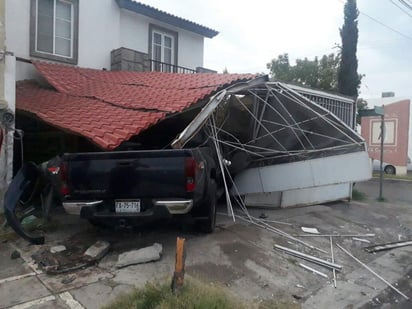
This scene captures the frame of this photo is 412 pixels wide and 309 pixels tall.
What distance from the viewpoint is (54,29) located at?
31.2ft

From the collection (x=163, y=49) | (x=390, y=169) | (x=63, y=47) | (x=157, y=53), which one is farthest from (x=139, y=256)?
(x=390, y=169)

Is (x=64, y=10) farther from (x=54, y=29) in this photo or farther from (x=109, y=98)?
(x=109, y=98)

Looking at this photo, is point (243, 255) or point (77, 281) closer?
point (77, 281)

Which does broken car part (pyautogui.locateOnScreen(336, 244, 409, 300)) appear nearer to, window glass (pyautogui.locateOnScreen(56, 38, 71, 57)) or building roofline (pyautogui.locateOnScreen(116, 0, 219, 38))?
window glass (pyautogui.locateOnScreen(56, 38, 71, 57))

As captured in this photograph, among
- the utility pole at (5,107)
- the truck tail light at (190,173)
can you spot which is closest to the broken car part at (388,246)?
the truck tail light at (190,173)

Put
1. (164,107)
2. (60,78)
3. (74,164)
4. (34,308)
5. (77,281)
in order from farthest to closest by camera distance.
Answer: (60,78) → (164,107) → (74,164) → (77,281) → (34,308)

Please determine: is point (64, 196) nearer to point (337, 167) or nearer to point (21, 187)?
point (21, 187)

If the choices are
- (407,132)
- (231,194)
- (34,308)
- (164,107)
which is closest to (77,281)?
(34,308)

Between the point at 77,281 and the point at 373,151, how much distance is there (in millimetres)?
20605

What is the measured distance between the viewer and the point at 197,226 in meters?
5.73

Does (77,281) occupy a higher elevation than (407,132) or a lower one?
lower

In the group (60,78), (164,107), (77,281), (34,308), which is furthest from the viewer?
(60,78)

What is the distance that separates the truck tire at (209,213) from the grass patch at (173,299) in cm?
210

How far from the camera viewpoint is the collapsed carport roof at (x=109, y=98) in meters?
5.67
